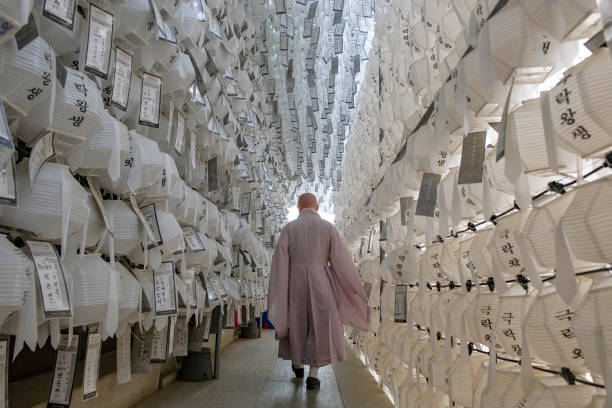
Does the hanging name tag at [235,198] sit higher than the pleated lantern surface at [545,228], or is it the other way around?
the hanging name tag at [235,198]

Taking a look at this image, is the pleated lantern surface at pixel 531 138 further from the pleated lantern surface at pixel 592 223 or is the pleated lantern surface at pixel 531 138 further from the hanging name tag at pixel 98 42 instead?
the hanging name tag at pixel 98 42

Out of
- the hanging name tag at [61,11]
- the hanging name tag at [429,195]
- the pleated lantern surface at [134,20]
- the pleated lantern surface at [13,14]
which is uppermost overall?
the pleated lantern surface at [134,20]

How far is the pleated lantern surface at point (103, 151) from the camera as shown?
1.08 meters

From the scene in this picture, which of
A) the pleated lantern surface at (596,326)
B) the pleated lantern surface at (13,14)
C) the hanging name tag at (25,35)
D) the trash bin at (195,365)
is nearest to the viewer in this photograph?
the pleated lantern surface at (596,326)

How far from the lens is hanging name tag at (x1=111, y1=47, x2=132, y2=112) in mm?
1206

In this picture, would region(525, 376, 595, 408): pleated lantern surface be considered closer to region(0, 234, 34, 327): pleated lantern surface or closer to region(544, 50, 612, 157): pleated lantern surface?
region(544, 50, 612, 157): pleated lantern surface

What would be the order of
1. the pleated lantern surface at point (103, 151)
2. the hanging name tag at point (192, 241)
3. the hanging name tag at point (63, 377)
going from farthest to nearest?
1. the hanging name tag at point (192, 241)
2. the hanging name tag at point (63, 377)
3. the pleated lantern surface at point (103, 151)

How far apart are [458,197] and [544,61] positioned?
1.28 feet

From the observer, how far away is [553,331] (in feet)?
2.58

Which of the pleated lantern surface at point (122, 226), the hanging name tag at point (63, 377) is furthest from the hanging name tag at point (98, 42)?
the hanging name tag at point (63, 377)

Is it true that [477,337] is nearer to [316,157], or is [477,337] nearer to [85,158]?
[85,158]

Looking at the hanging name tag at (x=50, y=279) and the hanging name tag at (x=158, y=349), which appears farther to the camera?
the hanging name tag at (x=158, y=349)

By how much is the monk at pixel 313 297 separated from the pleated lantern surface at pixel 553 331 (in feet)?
Answer: 6.92

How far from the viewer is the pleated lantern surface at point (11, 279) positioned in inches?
31.9
